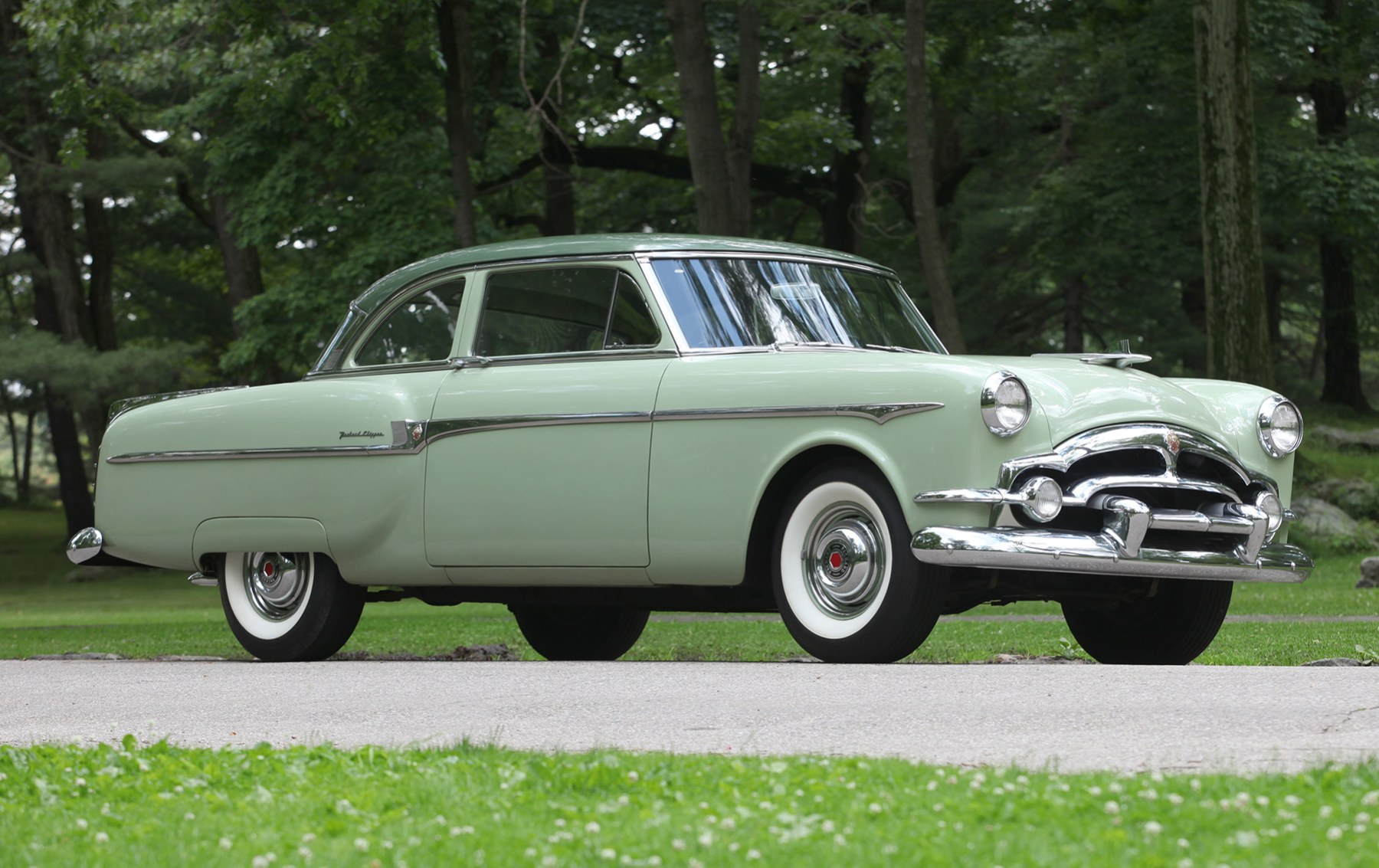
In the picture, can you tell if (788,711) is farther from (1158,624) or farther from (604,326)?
(1158,624)

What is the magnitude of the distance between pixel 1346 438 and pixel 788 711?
25800mm

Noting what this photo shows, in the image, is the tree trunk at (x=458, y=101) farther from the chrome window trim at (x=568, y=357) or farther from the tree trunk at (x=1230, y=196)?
the chrome window trim at (x=568, y=357)

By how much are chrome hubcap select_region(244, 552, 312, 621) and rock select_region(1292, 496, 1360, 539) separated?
1681cm

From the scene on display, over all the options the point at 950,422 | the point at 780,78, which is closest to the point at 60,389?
the point at 780,78

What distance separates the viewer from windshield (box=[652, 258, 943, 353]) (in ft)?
26.3

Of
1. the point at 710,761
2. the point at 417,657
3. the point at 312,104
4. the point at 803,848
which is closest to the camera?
the point at 803,848

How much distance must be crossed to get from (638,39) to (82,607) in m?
11.6

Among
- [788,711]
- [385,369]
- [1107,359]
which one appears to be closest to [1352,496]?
[1107,359]

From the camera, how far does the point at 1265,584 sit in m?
19.0

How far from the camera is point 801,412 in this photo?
7.35m

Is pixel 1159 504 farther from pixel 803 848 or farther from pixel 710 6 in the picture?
pixel 710 6

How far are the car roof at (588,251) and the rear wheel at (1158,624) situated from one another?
1.97 metres

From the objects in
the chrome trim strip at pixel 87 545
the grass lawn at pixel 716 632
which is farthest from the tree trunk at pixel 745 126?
the chrome trim strip at pixel 87 545

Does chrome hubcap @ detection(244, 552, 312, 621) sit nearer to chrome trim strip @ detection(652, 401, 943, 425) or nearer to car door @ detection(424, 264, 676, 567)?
car door @ detection(424, 264, 676, 567)
